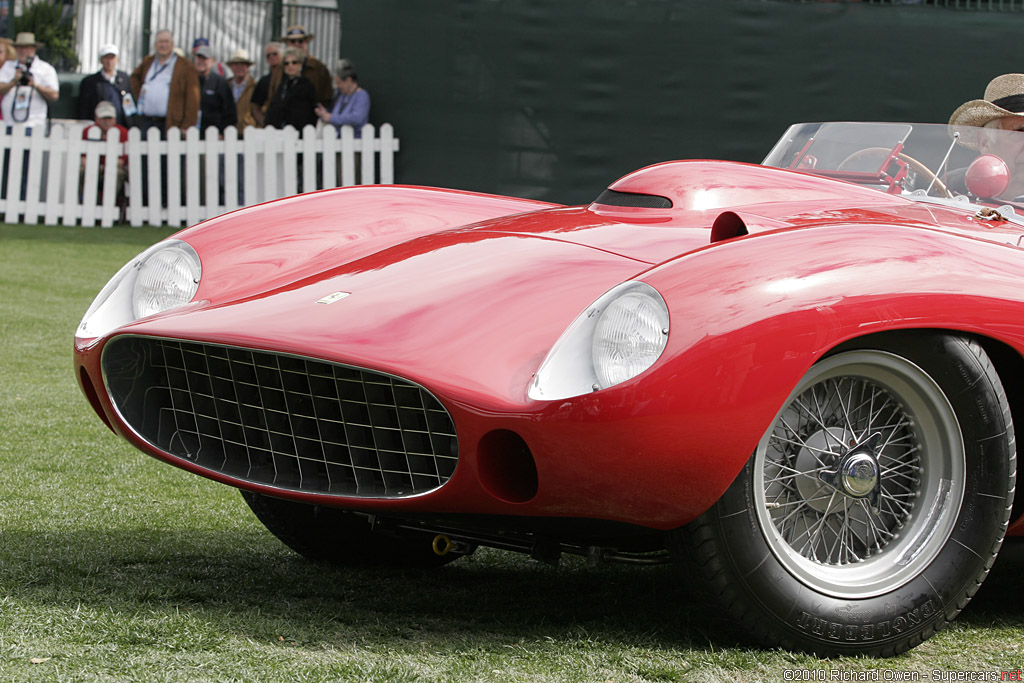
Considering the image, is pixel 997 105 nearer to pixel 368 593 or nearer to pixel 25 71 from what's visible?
pixel 368 593

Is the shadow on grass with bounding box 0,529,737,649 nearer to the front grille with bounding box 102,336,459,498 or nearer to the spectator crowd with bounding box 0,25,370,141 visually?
the front grille with bounding box 102,336,459,498

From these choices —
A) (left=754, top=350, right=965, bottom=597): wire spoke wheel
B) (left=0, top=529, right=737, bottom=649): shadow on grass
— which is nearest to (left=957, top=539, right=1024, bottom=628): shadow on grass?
(left=754, top=350, right=965, bottom=597): wire spoke wheel

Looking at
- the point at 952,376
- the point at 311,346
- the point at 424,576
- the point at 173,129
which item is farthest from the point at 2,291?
the point at 952,376

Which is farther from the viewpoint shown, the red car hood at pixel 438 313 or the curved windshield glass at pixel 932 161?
the curved windshield glass at pixel 932 161

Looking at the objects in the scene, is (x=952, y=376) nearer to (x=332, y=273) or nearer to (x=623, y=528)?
(x=623, y=528)

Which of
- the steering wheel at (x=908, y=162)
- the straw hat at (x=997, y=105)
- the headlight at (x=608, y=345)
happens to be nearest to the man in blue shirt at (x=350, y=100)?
the straw hat at (x=997, y=105)

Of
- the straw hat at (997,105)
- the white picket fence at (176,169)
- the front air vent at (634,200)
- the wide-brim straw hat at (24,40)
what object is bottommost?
the white picket fence at (176,169)

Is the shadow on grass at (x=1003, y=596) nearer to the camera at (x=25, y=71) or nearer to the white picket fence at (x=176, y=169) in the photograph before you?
the white picket fence at (x=176, y=169)

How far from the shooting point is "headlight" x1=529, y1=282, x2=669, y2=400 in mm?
2361

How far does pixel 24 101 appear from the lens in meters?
13.3

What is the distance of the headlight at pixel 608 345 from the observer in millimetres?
2361

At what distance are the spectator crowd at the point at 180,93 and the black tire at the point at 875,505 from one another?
10382mm

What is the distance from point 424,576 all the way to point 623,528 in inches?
39.3

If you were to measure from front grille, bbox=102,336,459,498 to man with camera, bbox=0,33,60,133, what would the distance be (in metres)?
11.3
